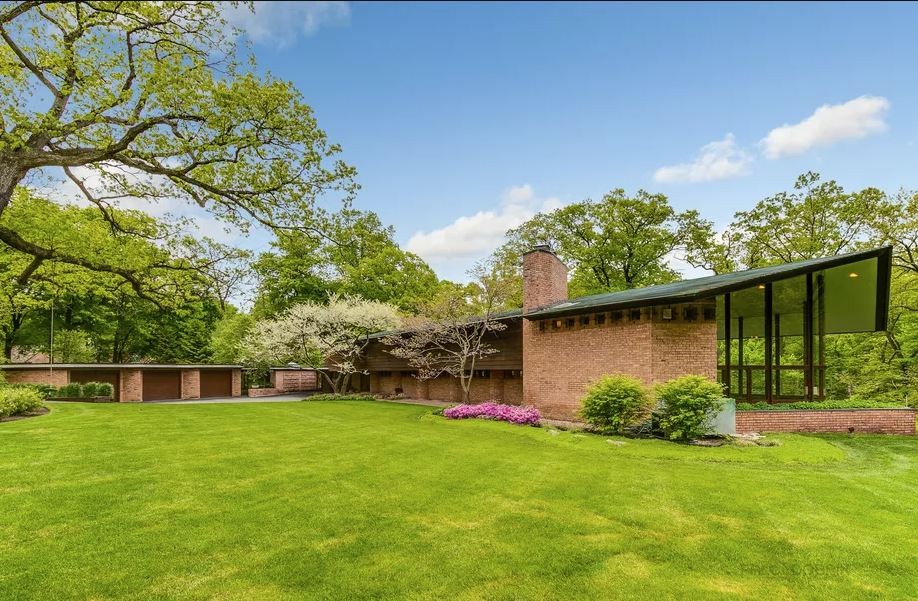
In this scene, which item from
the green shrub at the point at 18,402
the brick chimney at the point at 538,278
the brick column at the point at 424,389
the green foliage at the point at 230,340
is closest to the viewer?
the green shrub at the point at 18,402

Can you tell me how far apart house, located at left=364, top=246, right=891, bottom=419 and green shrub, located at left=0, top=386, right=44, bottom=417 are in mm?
15701

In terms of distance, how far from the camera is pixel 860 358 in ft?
74.0

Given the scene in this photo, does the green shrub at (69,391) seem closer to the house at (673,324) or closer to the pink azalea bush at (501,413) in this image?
the pink azalea bush at (501,413)

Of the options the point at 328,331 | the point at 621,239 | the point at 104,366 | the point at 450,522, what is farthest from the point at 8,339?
the point at 621,239

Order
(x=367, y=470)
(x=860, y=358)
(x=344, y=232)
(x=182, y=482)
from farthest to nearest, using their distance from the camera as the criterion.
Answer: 1. (x=860, y=358)
2. (x=344, y=232)
3. (x=367, y=470)
4. (x=182, y=482)

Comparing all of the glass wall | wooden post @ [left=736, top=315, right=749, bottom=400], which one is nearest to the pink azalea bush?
the glass wall

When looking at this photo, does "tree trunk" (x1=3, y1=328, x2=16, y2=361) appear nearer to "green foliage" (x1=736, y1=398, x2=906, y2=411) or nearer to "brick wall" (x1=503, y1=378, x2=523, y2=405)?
"brick wall" (x1=503, y1=378, x2=523, y2=405)

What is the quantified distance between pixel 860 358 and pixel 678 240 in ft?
36.4

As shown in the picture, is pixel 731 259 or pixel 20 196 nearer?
pixel 20 196

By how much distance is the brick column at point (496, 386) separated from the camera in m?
20.4

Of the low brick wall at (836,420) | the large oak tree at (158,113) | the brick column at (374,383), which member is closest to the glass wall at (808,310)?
the low brick wall at (836,420)

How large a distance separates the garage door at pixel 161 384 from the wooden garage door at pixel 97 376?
1.47 metres

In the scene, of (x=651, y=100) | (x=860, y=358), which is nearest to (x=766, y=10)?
(x=651, y=100)

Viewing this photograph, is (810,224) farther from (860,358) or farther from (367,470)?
(367,470)
